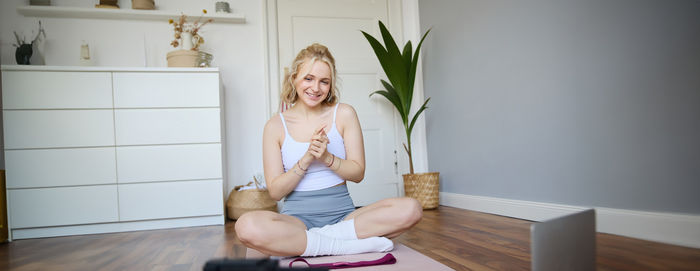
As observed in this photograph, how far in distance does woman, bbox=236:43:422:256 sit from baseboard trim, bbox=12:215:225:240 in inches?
59.2

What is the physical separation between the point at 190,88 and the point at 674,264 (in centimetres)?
285

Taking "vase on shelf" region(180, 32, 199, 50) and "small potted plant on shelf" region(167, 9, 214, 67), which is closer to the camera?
"small potted plant on shelf" region(167, 9, 214, 67)

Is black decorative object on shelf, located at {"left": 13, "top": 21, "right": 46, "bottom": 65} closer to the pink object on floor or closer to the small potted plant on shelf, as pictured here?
the small potted plant on shelf

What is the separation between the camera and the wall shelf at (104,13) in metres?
2.97

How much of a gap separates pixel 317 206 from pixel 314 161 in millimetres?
181

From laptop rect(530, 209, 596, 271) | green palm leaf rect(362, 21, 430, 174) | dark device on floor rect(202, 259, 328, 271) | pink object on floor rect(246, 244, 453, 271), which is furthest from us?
green palm leaf rect(362, 21, 430, 174)

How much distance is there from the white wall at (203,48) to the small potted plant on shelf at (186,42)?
87 mm

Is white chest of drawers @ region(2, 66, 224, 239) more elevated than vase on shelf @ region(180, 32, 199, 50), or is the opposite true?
vase on shelf @ region(180, 32, 199, 50)

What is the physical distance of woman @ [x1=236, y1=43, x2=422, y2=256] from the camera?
4.39 ft

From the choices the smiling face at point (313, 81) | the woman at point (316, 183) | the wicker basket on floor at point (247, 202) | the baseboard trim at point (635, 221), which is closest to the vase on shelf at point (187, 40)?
the wicker basket on floor at point (247, 202)

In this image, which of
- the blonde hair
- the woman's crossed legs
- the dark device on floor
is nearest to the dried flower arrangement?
the blonde hair

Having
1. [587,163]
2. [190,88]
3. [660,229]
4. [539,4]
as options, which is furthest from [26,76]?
[660,229]

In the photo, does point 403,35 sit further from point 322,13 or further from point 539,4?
point 539,4

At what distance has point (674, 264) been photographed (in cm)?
125
